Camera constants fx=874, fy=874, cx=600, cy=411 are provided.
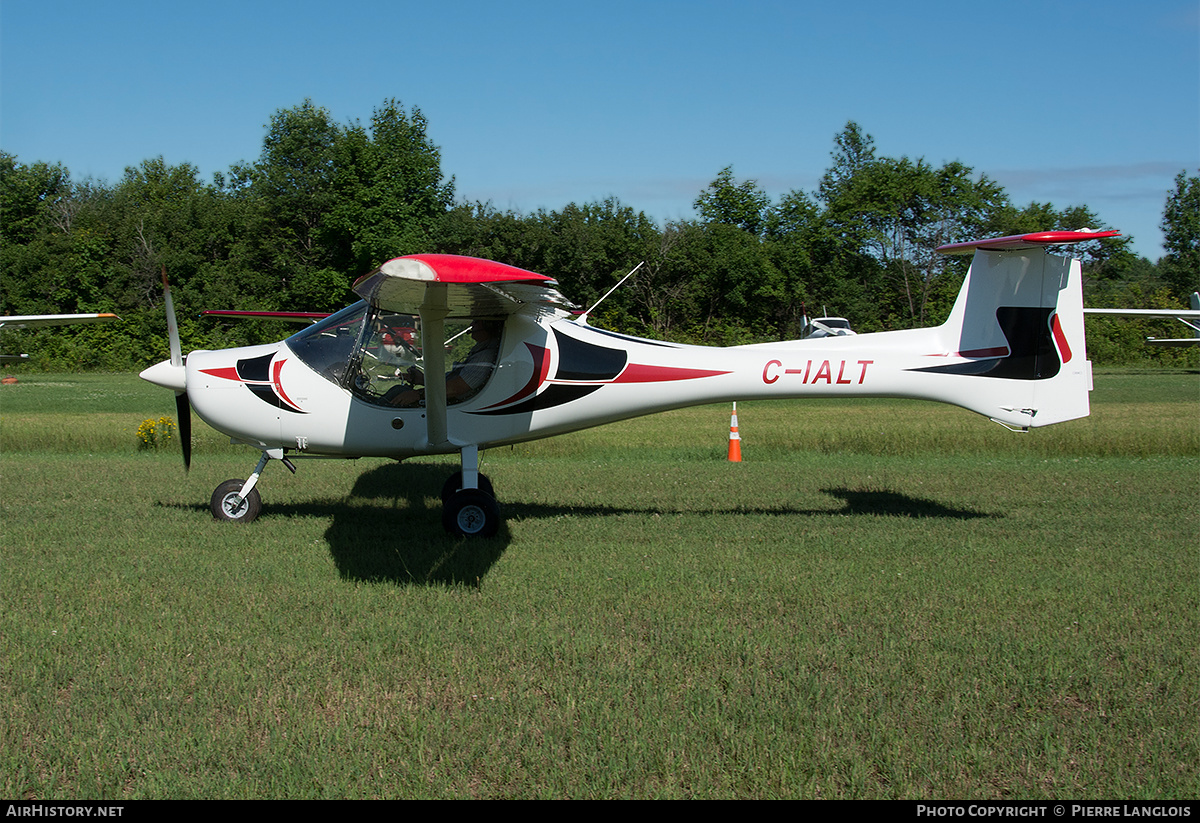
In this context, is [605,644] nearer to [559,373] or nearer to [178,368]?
[559,373]

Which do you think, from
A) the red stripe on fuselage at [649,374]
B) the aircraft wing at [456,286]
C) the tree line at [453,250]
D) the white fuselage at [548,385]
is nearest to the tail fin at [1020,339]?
the white fuselage at [548,385]

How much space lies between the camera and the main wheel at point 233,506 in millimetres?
8609

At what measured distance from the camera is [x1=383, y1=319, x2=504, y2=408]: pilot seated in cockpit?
8422mm

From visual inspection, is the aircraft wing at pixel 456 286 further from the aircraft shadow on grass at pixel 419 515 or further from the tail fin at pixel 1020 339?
the tail fin at pixel 1020 339

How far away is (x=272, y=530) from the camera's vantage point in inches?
323

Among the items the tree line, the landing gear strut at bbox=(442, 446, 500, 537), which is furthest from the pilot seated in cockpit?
the tree line

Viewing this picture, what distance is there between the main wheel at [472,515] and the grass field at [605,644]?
0.62ft

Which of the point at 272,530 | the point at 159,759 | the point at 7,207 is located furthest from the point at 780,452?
the point at 7,207

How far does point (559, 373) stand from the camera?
8602mm

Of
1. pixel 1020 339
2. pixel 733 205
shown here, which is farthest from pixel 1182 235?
pixel 1020 339

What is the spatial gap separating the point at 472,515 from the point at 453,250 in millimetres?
38623

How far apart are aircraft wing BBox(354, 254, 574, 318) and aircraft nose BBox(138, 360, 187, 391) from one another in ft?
7.22

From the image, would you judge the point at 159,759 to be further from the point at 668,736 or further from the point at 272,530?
the point at 272,530
